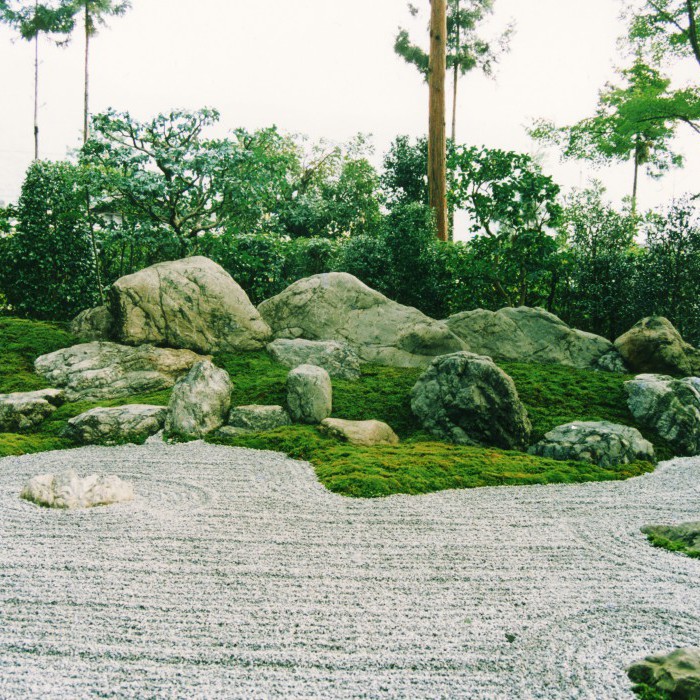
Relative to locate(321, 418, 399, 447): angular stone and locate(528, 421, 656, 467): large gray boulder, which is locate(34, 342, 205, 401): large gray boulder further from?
locate(528, 421, 656, 467): large gray boulder

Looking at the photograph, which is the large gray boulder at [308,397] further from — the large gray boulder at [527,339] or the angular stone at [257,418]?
the large gray boulder at [527,339]

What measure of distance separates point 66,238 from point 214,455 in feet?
→ 21.5

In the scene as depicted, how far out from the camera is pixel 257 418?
672 cm

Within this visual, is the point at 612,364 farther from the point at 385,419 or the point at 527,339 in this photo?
the point at 385,419

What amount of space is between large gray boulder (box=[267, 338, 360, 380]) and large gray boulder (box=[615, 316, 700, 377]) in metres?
4.19

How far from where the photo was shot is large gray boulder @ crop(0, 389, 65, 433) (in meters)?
6.81

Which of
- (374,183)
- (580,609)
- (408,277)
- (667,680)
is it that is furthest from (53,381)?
(374,183)

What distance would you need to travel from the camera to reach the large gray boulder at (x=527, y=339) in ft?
30.8

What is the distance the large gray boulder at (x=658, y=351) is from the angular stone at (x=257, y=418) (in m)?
5.49

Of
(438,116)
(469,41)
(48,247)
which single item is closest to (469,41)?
(469,41)

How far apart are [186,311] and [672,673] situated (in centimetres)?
772

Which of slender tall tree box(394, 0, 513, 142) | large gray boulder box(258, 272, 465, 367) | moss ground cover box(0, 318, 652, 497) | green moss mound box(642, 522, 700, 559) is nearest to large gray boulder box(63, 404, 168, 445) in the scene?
moss ground cover box(0, 318, 652, 497)

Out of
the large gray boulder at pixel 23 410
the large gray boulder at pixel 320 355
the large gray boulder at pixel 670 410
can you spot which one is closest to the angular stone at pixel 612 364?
the large gray boulder at pixel 670 410

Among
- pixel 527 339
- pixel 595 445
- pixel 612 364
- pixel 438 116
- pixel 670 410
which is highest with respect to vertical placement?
pixel 438 116
